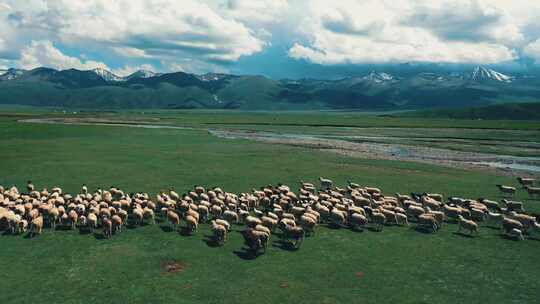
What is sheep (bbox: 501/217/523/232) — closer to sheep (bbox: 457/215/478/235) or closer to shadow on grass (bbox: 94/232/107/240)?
sheep (bbox: 457/215/478/235)

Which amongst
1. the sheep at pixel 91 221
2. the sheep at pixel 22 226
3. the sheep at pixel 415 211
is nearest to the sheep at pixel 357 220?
the sheep at pixel 415 211

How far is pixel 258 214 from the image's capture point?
25.6 metres

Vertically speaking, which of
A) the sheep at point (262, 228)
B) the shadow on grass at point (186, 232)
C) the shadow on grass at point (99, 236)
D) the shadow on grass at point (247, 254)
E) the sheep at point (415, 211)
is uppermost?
the sheep at point (415, 211)

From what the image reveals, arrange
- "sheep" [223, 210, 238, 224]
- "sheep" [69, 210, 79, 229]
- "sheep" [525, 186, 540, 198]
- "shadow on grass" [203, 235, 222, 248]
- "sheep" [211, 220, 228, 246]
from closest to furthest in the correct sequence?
1. "shadow on grass" [203, 235, 222, 248]
2. "sheep" [211, 220, 228, 246]
3. "sheep" [69, 210, 79, 229]
4. "sheep" [223, 210, 238, 224]
5. "sheep" [525, 186, 540, 198]

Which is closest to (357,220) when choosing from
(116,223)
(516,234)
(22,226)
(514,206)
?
(516,234)

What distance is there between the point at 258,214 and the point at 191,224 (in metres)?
4.83

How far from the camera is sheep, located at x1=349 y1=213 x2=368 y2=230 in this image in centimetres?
2378

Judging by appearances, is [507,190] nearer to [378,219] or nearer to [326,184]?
[326,184]

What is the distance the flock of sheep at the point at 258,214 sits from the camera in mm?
21875

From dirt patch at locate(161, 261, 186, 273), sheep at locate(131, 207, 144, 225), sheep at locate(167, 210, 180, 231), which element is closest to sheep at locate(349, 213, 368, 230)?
sheep at locate(167, 210, 180, 231)

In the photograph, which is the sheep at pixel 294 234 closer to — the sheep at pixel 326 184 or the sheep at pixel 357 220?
the sheep at pixel 357 220

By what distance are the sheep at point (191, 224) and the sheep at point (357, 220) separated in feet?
31.0

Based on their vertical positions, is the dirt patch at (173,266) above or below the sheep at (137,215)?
below

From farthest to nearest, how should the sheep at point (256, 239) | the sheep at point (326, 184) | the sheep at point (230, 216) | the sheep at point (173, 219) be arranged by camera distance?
the sheep at point (326, 184) → the sheep at point (230, 216) → the sheep at point (173, 219) → the sheep at point (256, 239)
